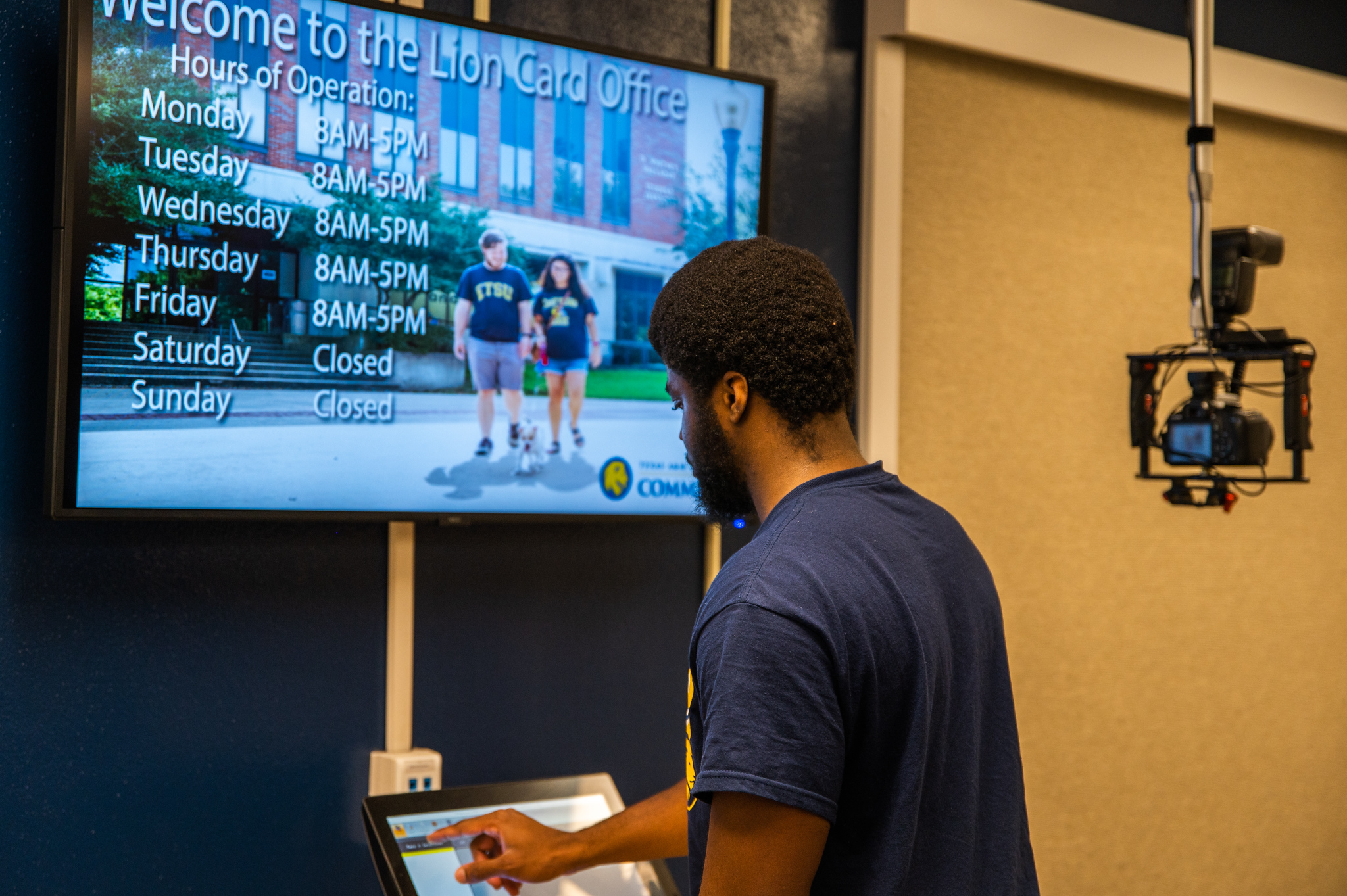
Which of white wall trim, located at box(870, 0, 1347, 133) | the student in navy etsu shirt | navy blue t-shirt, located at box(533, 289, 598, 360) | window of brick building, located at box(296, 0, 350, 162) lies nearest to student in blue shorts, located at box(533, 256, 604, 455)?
navy blue t-shirt, located at box(533, 289, 598, 360)

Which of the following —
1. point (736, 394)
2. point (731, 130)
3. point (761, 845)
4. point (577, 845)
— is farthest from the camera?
point (731, 130)

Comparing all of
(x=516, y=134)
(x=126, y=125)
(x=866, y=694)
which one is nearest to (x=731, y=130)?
(x=516, y=134)

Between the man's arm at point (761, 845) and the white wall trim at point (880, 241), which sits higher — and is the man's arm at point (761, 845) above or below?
below

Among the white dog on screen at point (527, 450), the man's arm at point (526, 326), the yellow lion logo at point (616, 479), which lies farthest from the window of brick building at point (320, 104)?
the yellow lion logo at point (616, 479)

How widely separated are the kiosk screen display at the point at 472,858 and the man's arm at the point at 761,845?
0.75m

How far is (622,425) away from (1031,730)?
1.29 meters

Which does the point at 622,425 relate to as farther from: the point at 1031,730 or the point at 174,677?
the point at 1031,730

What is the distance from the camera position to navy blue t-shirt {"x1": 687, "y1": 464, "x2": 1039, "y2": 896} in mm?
989

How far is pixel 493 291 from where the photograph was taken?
1987mm

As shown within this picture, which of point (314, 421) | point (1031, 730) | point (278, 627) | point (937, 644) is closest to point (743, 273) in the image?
point (937, 644)

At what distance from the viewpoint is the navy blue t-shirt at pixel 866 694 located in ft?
3.25

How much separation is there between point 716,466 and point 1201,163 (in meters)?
1.50

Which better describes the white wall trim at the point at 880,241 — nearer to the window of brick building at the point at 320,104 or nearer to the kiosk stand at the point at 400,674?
the kiosk stand at the point at 400,674

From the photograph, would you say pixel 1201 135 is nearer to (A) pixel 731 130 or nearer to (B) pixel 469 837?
(A) pixel 731 130
